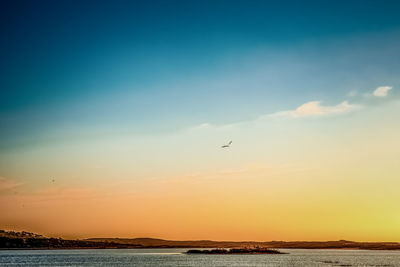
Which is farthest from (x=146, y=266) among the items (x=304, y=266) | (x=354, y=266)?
(x=354, y=266)

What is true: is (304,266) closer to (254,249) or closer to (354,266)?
(354,266)

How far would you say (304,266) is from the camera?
102 metres

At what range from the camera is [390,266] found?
103m

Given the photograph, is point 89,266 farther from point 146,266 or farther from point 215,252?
point 215,252

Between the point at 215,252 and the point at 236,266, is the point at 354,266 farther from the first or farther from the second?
the point at 215,252

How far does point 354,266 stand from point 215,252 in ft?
266

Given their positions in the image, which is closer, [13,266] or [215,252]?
[13,266]

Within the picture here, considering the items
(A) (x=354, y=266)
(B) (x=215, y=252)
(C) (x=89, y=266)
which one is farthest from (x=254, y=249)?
(C) (x=89, y=266)

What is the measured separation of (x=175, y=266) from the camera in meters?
100

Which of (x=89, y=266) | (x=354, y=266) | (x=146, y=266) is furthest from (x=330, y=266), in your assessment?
(x=89, y=266)

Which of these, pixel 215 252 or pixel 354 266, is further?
pixel 215 252

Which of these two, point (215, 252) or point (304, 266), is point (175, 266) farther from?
point (215, 252)

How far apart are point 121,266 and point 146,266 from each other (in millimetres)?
5714

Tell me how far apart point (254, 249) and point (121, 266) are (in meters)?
A: 92.6
